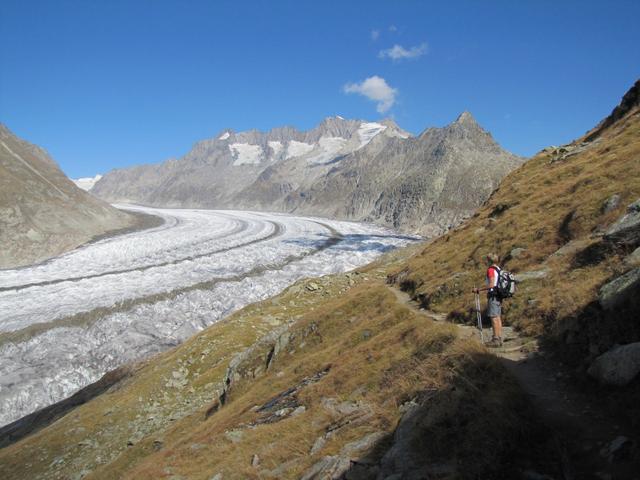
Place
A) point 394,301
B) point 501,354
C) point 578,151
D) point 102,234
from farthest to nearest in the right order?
point 102,234 → point 578,151 → point 394,301 → point 501,354

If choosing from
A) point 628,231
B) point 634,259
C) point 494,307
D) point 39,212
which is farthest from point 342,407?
point 39,212

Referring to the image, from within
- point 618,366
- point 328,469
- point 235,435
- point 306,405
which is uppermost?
point 618,366

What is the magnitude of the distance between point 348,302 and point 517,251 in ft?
29.2

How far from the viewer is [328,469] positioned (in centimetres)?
799

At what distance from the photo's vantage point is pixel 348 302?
22.6 metres

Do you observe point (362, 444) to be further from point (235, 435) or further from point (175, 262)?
point (175, 262)

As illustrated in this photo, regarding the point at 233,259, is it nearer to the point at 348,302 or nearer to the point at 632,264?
the point at 348,302

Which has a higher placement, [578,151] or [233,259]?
[578,151]

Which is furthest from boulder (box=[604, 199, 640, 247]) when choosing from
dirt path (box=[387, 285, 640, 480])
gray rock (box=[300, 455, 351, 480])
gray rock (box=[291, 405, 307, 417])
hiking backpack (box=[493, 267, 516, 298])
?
gray rock (box=[291, 405, 307, 417])

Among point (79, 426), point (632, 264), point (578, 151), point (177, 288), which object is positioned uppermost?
point (578, 151)

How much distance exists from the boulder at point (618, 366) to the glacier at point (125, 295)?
43638 mm

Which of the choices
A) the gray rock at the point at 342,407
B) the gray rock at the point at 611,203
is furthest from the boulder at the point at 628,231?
the gray rock at the point at 342,407

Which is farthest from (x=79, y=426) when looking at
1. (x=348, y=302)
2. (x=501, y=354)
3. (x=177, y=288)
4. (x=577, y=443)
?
(x=177, y=288)

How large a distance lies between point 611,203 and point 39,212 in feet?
391
